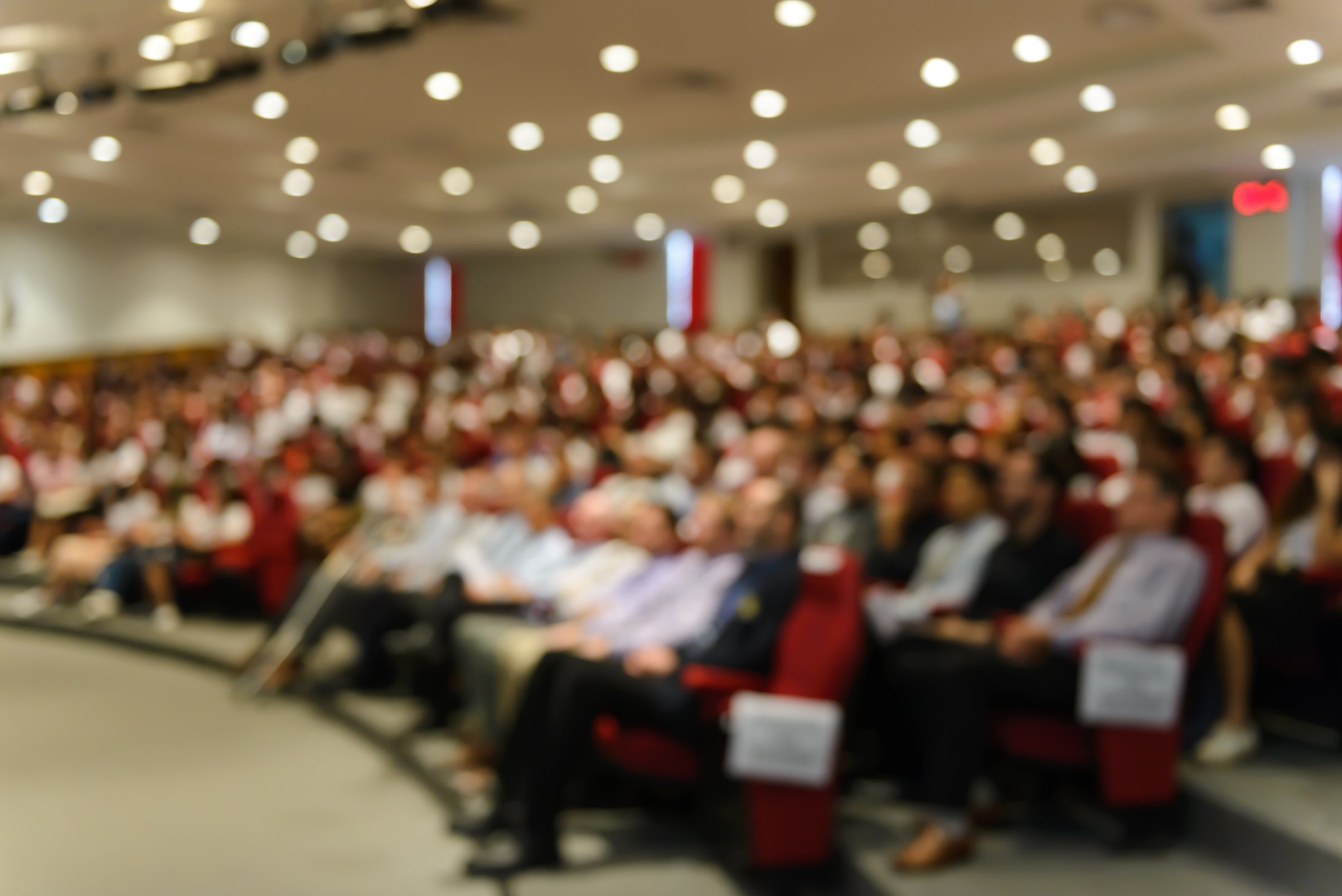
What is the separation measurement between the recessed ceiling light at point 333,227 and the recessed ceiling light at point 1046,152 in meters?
7.59

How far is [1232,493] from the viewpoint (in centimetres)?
355

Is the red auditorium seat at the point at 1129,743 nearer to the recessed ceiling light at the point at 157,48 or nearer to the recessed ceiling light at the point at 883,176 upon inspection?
the recessed ceiling light at the point at 157,48

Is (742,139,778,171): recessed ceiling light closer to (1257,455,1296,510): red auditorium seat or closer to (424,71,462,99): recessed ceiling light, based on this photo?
(424,71,462,99): recessed ceiling light

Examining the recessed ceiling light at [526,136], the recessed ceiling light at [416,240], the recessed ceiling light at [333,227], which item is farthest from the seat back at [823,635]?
the recessed ceiling light at [416,240]

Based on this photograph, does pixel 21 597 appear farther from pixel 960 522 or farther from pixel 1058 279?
pixel 1058 279

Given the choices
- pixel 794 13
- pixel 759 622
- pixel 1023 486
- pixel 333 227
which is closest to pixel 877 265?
pixel 333 227

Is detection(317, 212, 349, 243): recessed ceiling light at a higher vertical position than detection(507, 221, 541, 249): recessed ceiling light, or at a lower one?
lower

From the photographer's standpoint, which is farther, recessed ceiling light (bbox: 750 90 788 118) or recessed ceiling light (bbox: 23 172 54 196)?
recessed ceiling light (bbox: 23 172 54 196)

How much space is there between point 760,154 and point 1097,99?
2.94 m

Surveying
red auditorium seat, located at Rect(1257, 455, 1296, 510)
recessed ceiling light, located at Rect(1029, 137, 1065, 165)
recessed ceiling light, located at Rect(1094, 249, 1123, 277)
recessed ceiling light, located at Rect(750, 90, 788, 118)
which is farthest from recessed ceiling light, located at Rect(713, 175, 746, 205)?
red auditorium seat, located at Rect(1257, 455, 1296, 510)

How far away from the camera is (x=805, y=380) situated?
8.68m

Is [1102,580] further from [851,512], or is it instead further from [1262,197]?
[1262,197]

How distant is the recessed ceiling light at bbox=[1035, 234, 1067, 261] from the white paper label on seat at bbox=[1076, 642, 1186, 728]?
1181 cm

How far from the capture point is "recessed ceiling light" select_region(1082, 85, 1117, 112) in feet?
27.1
